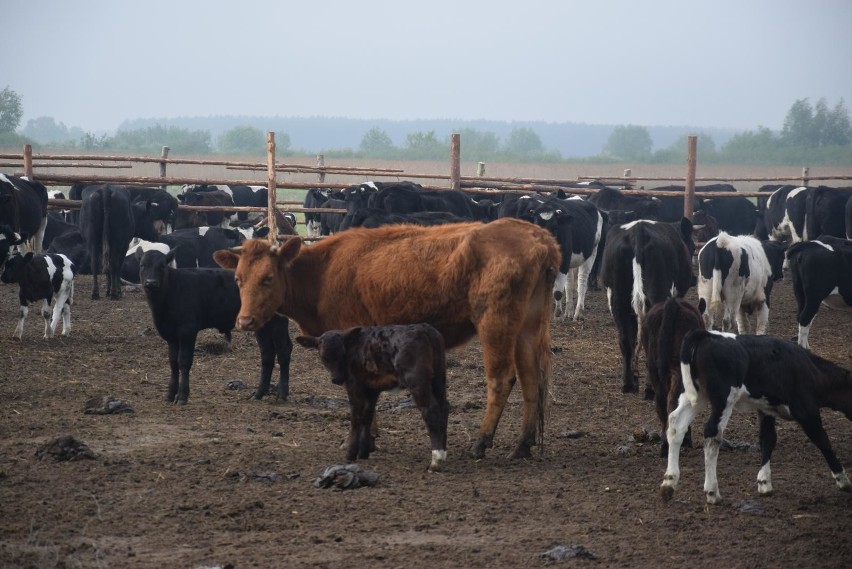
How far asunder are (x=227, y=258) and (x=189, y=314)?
1.10 meters

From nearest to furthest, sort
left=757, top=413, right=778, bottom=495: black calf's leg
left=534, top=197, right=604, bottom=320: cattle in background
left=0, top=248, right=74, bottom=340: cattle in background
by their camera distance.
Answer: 1. left=757, top=413, right=778, bottom=495: black calf's leg
2. left=0, top=248, right=74, bottom=340: cattle in background
3. left=534, top=197, right=604, bottom=320: cattle in background

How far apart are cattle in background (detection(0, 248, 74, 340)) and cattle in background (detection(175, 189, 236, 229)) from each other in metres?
10.3

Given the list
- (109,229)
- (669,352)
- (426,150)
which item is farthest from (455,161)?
(426,150)

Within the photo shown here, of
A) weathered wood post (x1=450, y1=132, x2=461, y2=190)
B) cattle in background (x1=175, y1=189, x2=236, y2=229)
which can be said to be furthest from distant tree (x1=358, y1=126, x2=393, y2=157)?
weathered wood post (x1=450, y1=132, x2=461, y2=190)

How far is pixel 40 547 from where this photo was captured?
5.72m

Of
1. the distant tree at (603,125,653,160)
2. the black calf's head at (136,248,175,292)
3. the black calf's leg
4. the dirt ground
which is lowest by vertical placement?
the dirt ground

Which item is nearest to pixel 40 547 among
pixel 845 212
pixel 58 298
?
pixel 58 298

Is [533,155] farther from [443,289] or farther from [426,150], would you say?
[443,289]

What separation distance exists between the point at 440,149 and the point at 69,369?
95.8 meters

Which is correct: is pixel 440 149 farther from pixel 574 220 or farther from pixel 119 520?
pixel 119 520

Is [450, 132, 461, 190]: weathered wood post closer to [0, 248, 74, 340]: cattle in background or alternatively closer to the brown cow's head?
[0, 248, 74, 340]: cattle in background

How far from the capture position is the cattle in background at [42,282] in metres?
13.2

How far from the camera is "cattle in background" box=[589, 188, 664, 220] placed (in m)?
22.2

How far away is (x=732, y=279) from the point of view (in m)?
12.7
